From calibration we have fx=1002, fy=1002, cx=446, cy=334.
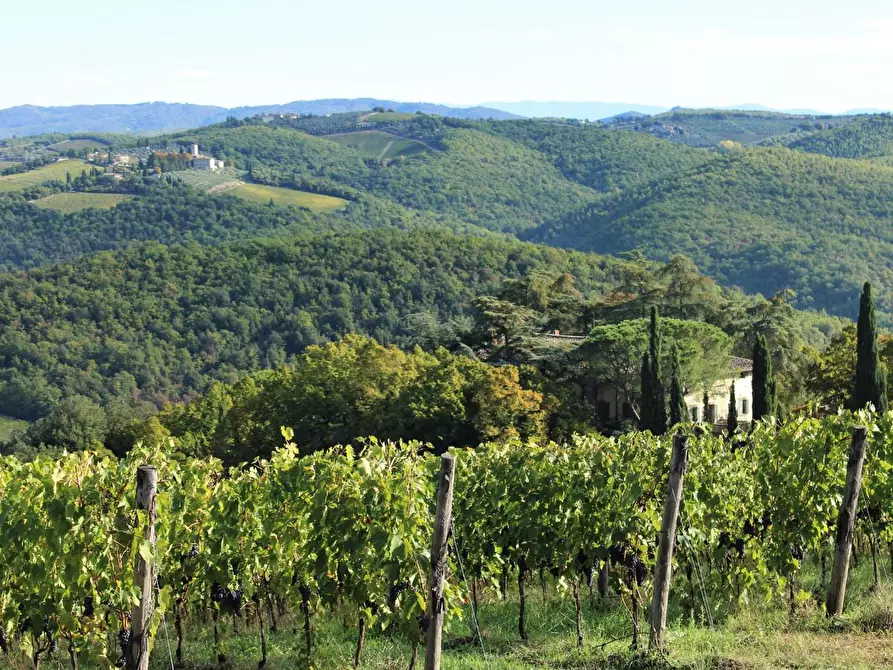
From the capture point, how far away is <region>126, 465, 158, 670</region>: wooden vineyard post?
707 cm

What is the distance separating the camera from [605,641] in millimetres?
9797

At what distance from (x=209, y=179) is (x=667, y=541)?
185 meters

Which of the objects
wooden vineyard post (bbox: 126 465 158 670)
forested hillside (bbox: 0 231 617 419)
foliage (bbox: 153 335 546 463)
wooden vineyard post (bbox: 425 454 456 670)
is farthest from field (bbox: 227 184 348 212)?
wooden vineyard post (bbox: 126 465 158 670)

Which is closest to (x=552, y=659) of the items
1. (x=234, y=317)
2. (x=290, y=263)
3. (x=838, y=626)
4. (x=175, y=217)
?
(x=838, y=626)

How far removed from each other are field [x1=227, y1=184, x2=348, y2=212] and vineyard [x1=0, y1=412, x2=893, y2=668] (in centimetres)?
16091

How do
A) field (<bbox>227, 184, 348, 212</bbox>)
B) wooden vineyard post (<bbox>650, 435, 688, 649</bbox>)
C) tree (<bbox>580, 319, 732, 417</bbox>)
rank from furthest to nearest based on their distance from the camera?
field (<bbox>227, 184, 348, 212</bbox>), tree (<bbox>580, 319, 732, 417</bbox>), wooden vineyard post (<bbox>650, 435, 688, 649</bbox>)

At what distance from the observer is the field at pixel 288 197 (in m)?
171

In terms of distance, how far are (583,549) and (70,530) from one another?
5.29 meters

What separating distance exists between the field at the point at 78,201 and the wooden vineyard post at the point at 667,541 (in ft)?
556

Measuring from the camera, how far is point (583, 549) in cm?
1072

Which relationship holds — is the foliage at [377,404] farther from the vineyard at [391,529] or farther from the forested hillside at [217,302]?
the forested hillside at [217,302]

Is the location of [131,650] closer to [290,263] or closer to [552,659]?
[552,659]

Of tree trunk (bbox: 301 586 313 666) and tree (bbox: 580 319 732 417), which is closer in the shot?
tree trunk (bbox: 301 586 313 666)

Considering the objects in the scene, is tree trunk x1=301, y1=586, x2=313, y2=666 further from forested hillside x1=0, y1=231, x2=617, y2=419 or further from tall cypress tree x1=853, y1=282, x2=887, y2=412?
forested hillside x1=0, y1=231, x2=617, y2=419
